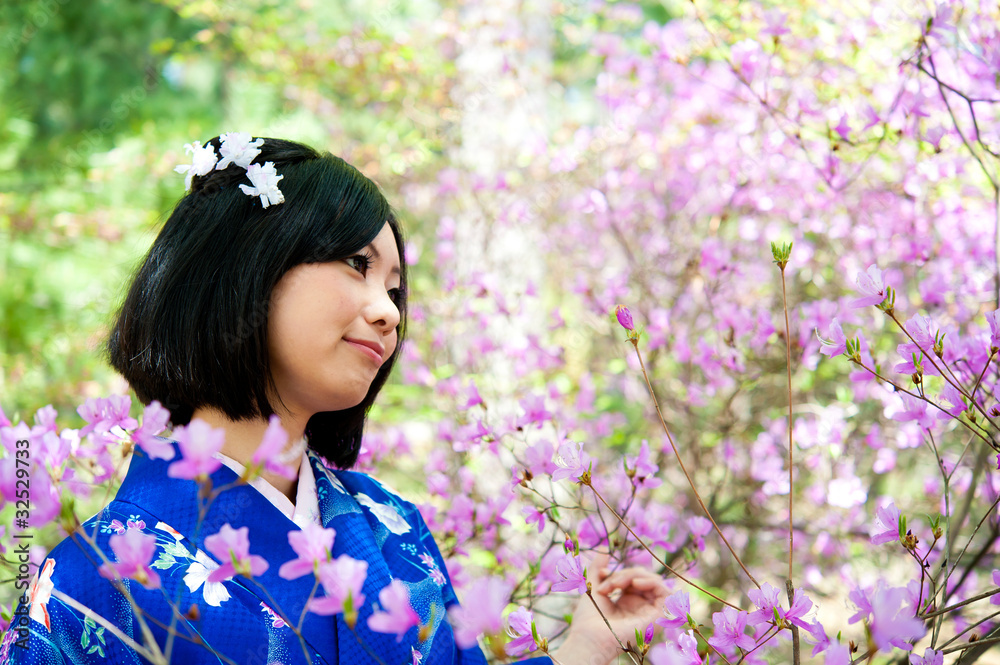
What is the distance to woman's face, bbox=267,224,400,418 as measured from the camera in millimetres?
1084

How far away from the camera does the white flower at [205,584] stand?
0.94 meters

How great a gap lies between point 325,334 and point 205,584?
382 mm

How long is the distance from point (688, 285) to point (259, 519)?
1.97 meters

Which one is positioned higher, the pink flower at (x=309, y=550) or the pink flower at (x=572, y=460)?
the pink flower at (x=572, y=460)

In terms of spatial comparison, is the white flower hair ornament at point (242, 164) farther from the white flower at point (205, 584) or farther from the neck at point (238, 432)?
the white flower at point (205, 584)

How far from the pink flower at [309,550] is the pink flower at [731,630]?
504 mm

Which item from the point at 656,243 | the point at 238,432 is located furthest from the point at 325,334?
the point at 656,243

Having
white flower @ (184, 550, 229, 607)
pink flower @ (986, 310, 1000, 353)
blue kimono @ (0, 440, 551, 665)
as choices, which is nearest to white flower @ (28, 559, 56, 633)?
blue kimono @ (0, 440, 551, 665)

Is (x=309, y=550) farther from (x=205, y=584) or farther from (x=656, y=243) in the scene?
(x=656, y=243)

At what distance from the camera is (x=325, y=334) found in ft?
3.56

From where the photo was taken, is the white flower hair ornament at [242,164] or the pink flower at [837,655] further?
the white flower hair ornament at [242,164]

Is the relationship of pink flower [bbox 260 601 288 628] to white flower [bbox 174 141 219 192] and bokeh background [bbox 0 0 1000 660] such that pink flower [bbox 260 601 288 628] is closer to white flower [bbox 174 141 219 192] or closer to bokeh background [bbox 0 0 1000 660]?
bokeh background [bbox 0 0 1000 660]

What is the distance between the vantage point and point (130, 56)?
5.50 meters

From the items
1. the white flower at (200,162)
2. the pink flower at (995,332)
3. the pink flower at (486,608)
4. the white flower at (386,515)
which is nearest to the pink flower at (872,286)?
the pink flower at (995,332)
